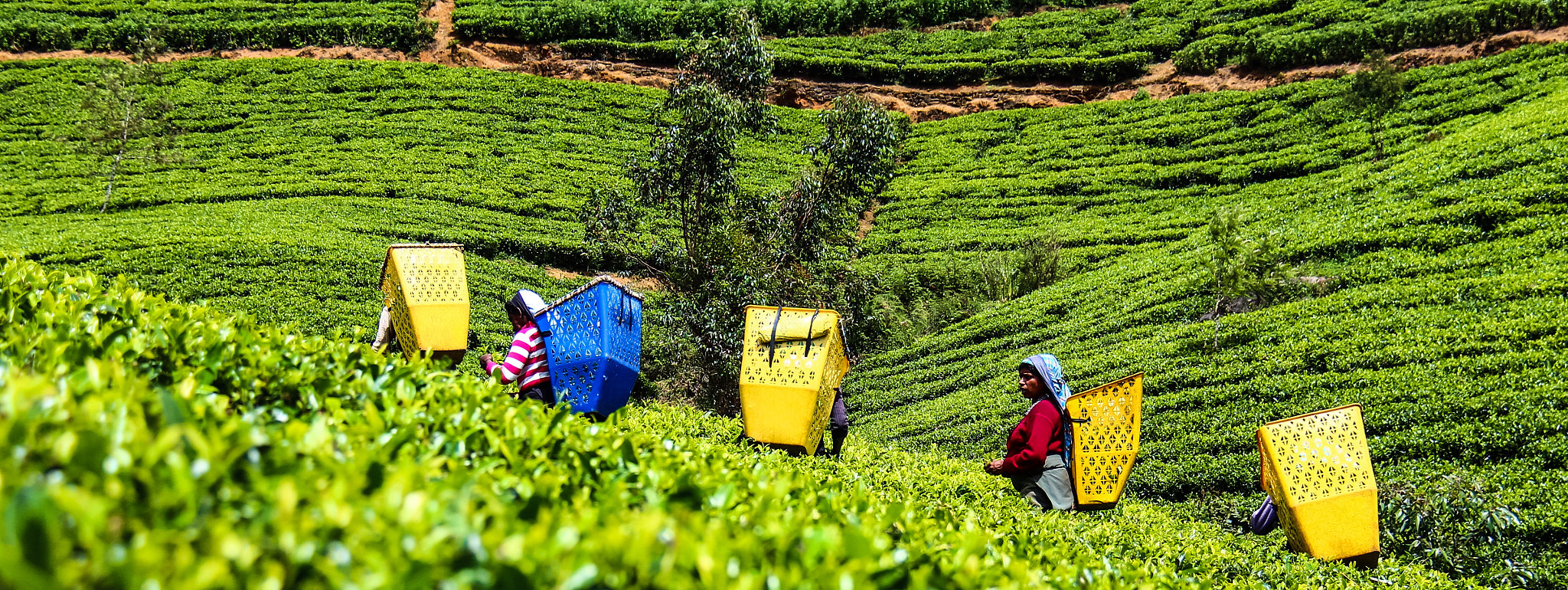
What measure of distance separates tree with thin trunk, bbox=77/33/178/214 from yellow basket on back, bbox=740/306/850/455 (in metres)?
18.0

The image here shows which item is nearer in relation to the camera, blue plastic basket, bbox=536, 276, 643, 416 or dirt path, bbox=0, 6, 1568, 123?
blue plastic basket, bbox=536, 276, 643, 416

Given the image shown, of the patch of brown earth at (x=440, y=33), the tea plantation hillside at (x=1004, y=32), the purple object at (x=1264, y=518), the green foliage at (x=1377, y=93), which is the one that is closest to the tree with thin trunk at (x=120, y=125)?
the patch of brown earth at (x=440, y=33)

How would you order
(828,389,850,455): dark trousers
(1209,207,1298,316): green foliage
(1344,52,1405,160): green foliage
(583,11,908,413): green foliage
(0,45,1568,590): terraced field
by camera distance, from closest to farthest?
(0,45,1568,590): terraced field < (828,389,850,455): dark trousers < (583,11,908,413): green foliage < (1209,207,1298,316): green foliage < (1344,52,1405,160): green foliage

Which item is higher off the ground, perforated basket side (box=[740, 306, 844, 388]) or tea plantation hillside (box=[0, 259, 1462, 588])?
tea plantation hillside (box=[0, 259, 1462, 588])

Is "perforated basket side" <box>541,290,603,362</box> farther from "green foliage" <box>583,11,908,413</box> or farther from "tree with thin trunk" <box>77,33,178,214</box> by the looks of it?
"tree with thin trunk" <box>77,33,178,214</box>

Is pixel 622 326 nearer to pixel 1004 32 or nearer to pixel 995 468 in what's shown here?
pixel 995 468

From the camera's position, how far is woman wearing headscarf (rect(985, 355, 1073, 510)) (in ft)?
15.2

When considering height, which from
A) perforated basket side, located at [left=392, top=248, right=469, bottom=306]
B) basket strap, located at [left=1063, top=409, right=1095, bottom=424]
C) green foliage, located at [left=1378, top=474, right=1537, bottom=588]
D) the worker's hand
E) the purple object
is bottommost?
green foliage, located at [left=1378, top=474, right=1537, bottom=588]

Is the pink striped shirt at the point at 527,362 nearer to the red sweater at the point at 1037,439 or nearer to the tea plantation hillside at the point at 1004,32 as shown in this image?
the red sweater at the point at 1037,439

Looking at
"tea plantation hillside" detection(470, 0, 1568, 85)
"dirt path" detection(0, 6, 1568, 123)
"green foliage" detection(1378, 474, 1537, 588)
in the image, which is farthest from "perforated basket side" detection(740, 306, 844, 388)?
"dirt path" detection(0, 6, 1568, 123)

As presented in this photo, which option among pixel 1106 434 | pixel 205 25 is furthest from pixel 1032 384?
pixel 205 25

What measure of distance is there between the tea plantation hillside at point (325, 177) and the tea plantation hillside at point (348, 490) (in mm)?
7373

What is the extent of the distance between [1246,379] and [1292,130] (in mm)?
14576

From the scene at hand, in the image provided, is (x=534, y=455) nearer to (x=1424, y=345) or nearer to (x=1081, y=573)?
(x=1081, y=573)
